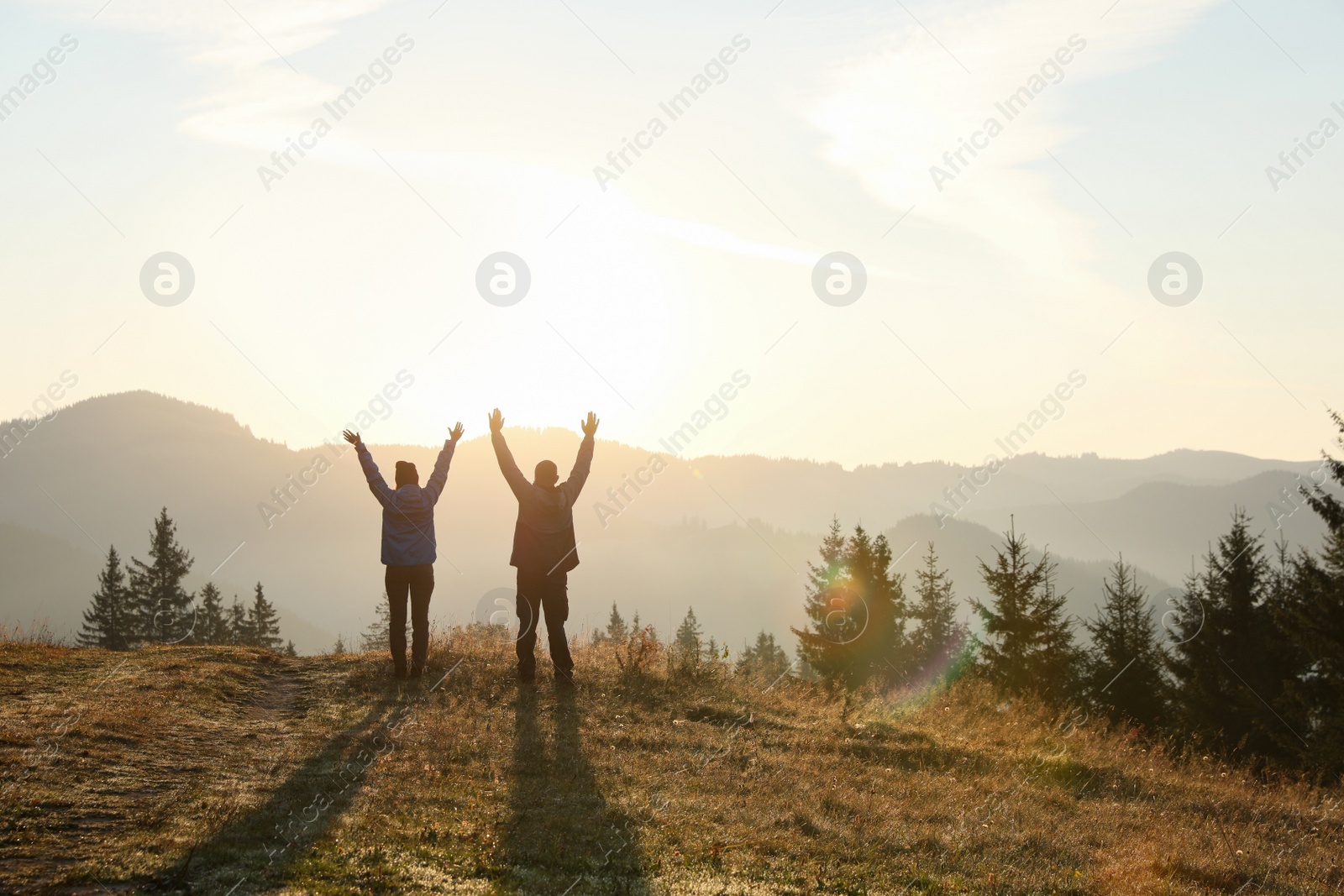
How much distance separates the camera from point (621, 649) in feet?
49.0

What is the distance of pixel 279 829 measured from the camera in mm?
6461

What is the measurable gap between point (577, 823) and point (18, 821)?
154 inches

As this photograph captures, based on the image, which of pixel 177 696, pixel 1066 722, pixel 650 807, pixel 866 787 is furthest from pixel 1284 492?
pixel 177 696

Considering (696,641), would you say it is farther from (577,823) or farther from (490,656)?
(577,823)

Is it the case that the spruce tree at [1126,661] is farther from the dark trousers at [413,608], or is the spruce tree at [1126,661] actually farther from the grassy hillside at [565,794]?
the dark trousers at [413,608]

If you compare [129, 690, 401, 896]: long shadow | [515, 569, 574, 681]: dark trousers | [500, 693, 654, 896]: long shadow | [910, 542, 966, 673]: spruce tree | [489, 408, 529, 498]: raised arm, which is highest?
[489, 408, 529, 498]: raised arm

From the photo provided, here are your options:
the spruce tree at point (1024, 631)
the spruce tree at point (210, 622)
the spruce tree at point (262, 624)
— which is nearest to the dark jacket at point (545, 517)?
the spruce tree at point (1024, 631)

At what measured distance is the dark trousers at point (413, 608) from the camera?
12.1 m

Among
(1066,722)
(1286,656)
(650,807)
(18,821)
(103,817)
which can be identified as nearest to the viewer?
(18,821)

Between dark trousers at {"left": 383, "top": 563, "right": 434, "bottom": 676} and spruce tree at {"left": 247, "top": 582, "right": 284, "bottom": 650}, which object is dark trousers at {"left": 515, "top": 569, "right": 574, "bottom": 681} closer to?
dark trousers at {"left": 383, "top": 563, "right": 434, "bottom": 676}

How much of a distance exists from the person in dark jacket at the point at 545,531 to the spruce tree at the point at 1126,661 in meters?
33.8

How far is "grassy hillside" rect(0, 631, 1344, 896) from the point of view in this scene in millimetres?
6051

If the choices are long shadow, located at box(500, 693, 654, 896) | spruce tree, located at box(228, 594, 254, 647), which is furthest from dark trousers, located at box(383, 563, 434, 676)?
spruce tree, located at box(228, 594, 254, 647)

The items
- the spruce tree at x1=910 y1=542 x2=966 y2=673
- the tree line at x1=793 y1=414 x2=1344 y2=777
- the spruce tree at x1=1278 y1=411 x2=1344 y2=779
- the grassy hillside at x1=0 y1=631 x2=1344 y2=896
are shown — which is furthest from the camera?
the spruce tree at x1=910 y1=542 x2=966 y2=673
